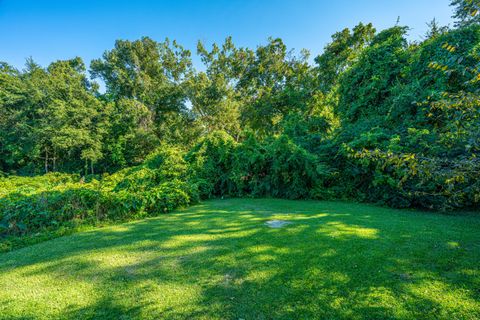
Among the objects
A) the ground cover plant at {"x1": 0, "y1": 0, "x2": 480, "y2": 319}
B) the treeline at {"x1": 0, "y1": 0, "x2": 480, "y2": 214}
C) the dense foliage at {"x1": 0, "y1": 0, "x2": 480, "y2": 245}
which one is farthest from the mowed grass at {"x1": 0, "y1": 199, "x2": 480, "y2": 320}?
the treeline at {"x1": 0, "y1": 0, "x2": 480, "y2": 214}

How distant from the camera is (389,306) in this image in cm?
199

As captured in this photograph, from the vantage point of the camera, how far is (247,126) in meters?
17.0

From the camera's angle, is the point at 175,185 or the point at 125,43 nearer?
the point at 175,185

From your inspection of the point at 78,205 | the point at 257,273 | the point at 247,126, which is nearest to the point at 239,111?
the point at 247,126

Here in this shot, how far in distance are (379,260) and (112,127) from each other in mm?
21930

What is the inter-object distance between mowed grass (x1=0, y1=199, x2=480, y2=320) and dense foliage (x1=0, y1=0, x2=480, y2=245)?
35.9 inches

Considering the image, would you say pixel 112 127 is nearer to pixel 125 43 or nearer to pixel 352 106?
pixel 125 43

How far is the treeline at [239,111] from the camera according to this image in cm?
748

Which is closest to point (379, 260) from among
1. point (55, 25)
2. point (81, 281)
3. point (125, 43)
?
point (81, 281)

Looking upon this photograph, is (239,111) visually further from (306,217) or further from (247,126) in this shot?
(306,217)

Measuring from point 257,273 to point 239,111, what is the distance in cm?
1710

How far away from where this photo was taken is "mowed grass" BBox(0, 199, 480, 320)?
80.7 inches

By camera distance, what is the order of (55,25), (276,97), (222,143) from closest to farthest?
(55,25) → (222,143) → (276,97)

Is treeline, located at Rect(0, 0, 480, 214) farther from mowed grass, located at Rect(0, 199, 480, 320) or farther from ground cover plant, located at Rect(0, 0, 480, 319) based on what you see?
mowed grass, located at Rect(0, 199, 480, 320)
